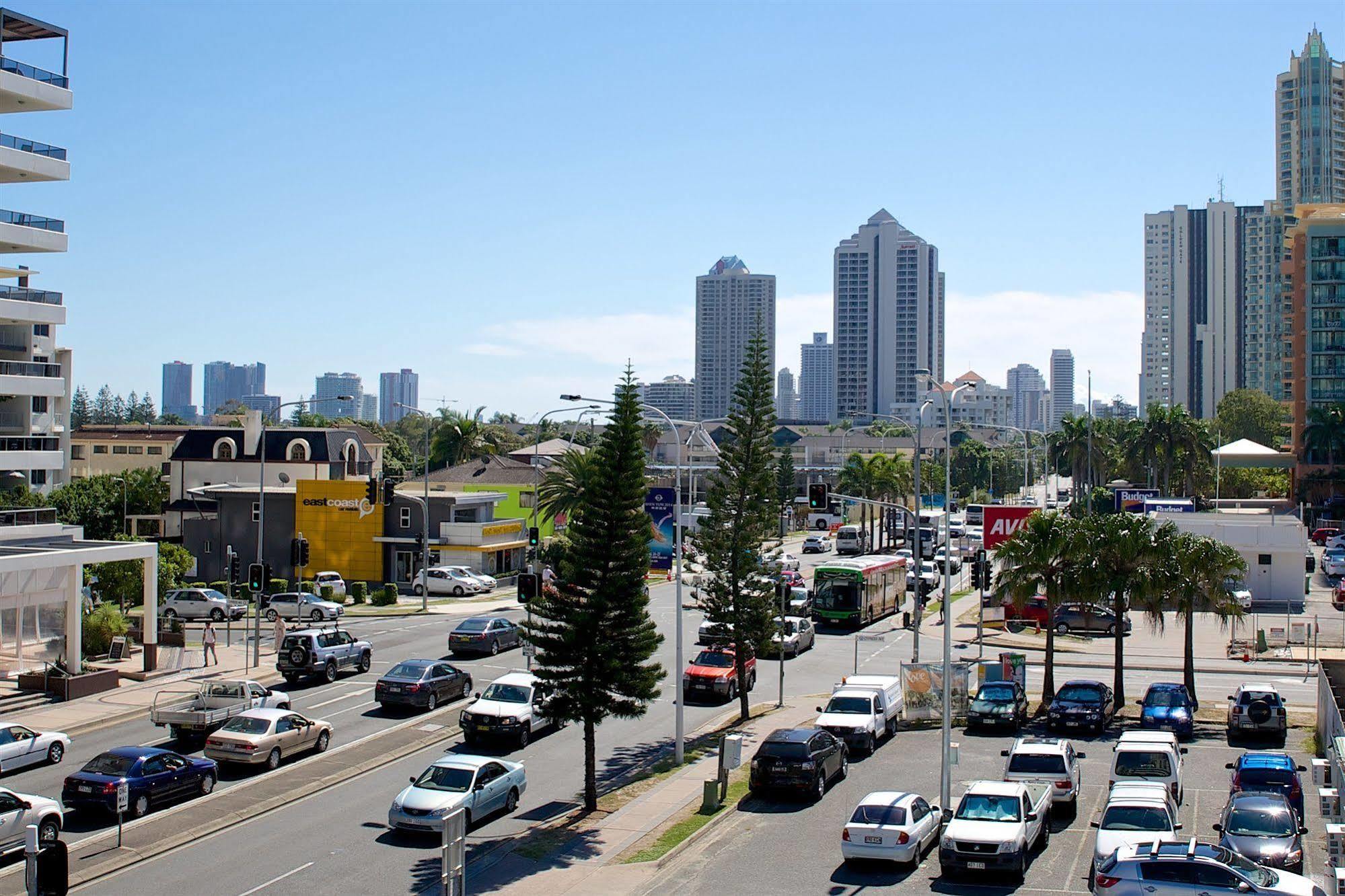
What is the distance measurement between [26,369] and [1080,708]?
4038 centimetres

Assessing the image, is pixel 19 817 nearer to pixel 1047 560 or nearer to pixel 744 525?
pixel 744 525

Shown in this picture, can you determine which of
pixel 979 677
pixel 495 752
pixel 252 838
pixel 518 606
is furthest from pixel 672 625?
pixel 252 838

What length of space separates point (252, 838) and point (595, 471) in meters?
10.6

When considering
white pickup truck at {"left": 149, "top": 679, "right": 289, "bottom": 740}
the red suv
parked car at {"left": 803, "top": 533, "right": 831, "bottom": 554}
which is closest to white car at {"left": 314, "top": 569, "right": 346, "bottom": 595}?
the red suv

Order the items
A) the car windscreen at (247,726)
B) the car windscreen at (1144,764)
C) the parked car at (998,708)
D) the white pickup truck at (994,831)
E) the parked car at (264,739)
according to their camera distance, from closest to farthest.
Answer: the white pickup truck at (994,831) → the car windscreen at (1144,764) → the parked car at (264,739) → the car windscreen at (247,726) → the parked car at (998,708)

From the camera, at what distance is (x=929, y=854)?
23.1 meters

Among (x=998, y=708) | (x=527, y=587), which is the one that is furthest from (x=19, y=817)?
(x=998, y=708)

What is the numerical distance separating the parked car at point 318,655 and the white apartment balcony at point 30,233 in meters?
Answer: 20.0

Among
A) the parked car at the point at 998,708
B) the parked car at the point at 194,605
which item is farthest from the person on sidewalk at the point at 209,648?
the parked car at the point at 998,708

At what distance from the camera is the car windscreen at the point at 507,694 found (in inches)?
1280

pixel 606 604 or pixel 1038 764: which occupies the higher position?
Answer: pixel 606 604

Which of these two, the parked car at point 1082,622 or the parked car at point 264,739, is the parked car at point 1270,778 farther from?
the parked car at point 1082,622

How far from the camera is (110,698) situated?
121 feet

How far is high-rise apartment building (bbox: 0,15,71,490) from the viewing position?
153 ft
